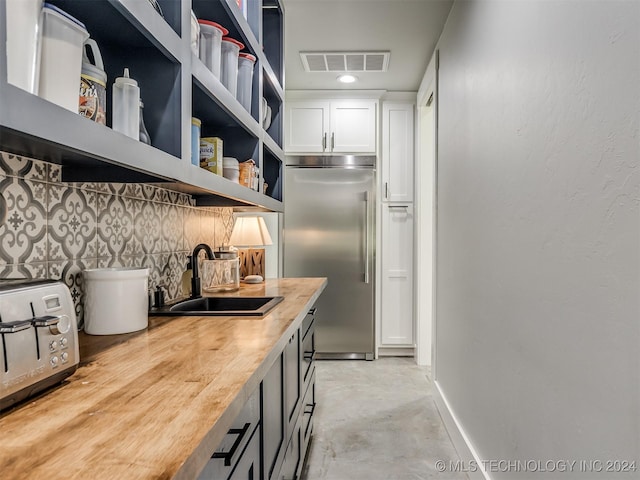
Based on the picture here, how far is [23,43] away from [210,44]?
37.2 inches

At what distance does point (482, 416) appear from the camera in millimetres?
1979

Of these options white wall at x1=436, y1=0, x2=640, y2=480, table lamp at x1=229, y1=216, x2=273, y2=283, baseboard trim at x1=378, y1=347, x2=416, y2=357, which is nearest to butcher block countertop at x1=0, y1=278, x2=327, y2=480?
white wall at x1=436, y1=0, x2=640, y2=480

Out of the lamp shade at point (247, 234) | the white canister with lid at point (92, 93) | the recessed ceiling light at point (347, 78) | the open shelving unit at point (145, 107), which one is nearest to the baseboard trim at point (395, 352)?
the lamp shade at point (247, 234)

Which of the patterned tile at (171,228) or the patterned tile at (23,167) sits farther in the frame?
the patterned tile at (171,228)

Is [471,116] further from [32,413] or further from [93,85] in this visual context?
[32,413]

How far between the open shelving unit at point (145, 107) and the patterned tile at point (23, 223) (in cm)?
8

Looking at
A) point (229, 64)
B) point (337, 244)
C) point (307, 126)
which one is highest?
point (307, 126)

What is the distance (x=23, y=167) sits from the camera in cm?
109

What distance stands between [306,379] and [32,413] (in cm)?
165

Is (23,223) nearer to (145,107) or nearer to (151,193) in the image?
(145,107)

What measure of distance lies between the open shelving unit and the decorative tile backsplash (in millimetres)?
70

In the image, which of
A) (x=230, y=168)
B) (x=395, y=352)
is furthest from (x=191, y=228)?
(x=395, y=352)

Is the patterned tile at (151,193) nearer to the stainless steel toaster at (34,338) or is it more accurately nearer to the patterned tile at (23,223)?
the patterned tile at (23,223)

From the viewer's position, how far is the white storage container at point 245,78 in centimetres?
190
